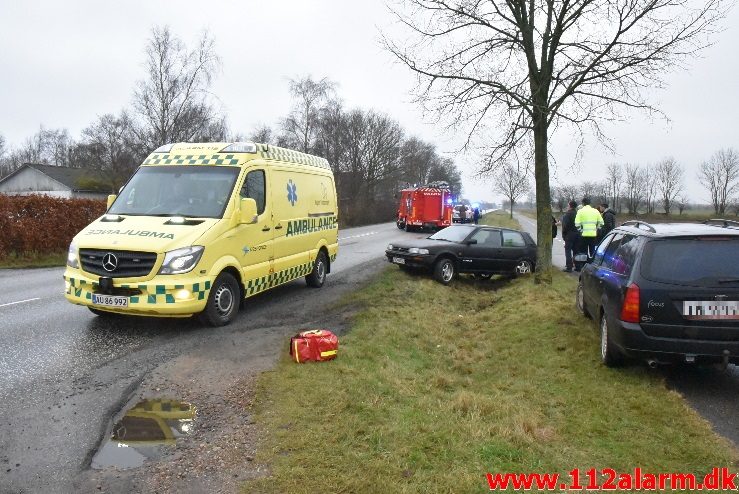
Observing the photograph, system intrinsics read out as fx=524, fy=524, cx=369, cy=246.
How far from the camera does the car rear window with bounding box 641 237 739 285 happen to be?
17.1 feet

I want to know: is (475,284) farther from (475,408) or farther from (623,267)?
(475,408)

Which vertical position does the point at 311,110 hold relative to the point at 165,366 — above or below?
above

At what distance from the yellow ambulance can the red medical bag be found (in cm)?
174

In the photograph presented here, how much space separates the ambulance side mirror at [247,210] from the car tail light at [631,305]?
4.92 m

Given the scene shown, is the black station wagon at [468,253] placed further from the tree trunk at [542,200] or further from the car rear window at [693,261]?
the car rear window at [693,261]

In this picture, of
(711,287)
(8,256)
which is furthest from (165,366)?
(8,256)

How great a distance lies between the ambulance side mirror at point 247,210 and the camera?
24.4 feet

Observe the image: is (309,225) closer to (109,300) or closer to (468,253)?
(109,300)

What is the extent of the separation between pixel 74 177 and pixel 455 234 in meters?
55.2

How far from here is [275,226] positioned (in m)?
8.71

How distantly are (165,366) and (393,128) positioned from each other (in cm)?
6185

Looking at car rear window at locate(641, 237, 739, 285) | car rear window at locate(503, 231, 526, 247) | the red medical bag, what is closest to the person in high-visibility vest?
car rear window at locate(503, 231, 526, 247)

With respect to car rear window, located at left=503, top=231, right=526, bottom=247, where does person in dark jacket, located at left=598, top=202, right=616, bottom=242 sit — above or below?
above

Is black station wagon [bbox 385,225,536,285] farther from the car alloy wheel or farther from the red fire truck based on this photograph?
the red fire truck
